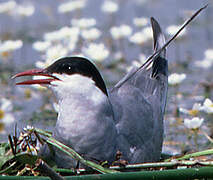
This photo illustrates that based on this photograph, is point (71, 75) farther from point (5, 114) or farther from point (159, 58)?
point (5, 114)

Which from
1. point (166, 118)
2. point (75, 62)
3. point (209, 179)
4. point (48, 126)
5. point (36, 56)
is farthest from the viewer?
point (36, 56)

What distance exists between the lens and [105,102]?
2.17m

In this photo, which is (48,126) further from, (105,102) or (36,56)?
(36,56)

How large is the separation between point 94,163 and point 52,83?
37cm

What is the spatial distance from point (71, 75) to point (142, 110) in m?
0.42

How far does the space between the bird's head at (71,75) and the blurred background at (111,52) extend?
682mm

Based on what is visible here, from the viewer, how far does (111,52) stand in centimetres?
584

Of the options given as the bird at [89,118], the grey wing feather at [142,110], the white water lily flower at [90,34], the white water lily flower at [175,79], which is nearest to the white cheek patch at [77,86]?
the bird at [89,118]

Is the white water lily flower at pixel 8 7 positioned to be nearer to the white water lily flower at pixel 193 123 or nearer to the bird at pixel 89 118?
the white water lily flower at pixel 193 123

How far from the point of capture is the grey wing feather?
7.34 feet

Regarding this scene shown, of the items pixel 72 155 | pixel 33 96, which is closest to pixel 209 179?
pixel 72 155

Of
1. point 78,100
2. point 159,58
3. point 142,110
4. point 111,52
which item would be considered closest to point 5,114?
point 159,58

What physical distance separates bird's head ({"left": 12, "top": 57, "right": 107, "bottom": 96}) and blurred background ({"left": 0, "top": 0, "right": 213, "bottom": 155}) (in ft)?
2.24

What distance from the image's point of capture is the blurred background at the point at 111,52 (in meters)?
3.62
